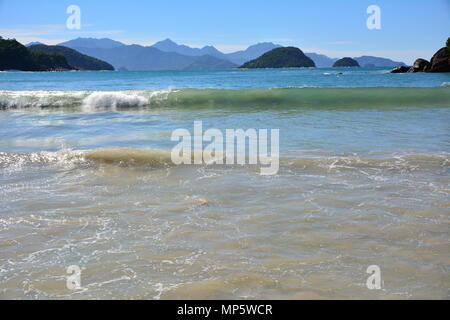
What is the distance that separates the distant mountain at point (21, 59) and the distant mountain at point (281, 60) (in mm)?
74889

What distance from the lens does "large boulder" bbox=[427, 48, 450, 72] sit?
61750 millimetres

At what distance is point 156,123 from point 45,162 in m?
6.44

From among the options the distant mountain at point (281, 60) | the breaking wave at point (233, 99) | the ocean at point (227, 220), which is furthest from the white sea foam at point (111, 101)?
the distant mountain at point (281, 60)

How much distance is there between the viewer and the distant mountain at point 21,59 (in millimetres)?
141125

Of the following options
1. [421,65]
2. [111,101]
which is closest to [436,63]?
[421,65]

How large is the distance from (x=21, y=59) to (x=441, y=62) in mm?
130587

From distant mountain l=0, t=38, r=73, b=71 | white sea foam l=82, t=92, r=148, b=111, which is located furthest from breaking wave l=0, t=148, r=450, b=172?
distant mountain l=0, t=38, r=73, b=71

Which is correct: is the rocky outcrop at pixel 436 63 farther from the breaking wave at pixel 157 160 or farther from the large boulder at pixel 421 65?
the breaking wave at pixel 157 160

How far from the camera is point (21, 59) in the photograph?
143625mm

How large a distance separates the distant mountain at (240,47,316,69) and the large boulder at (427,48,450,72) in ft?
380

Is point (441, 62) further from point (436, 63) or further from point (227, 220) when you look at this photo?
point (227, 220)
